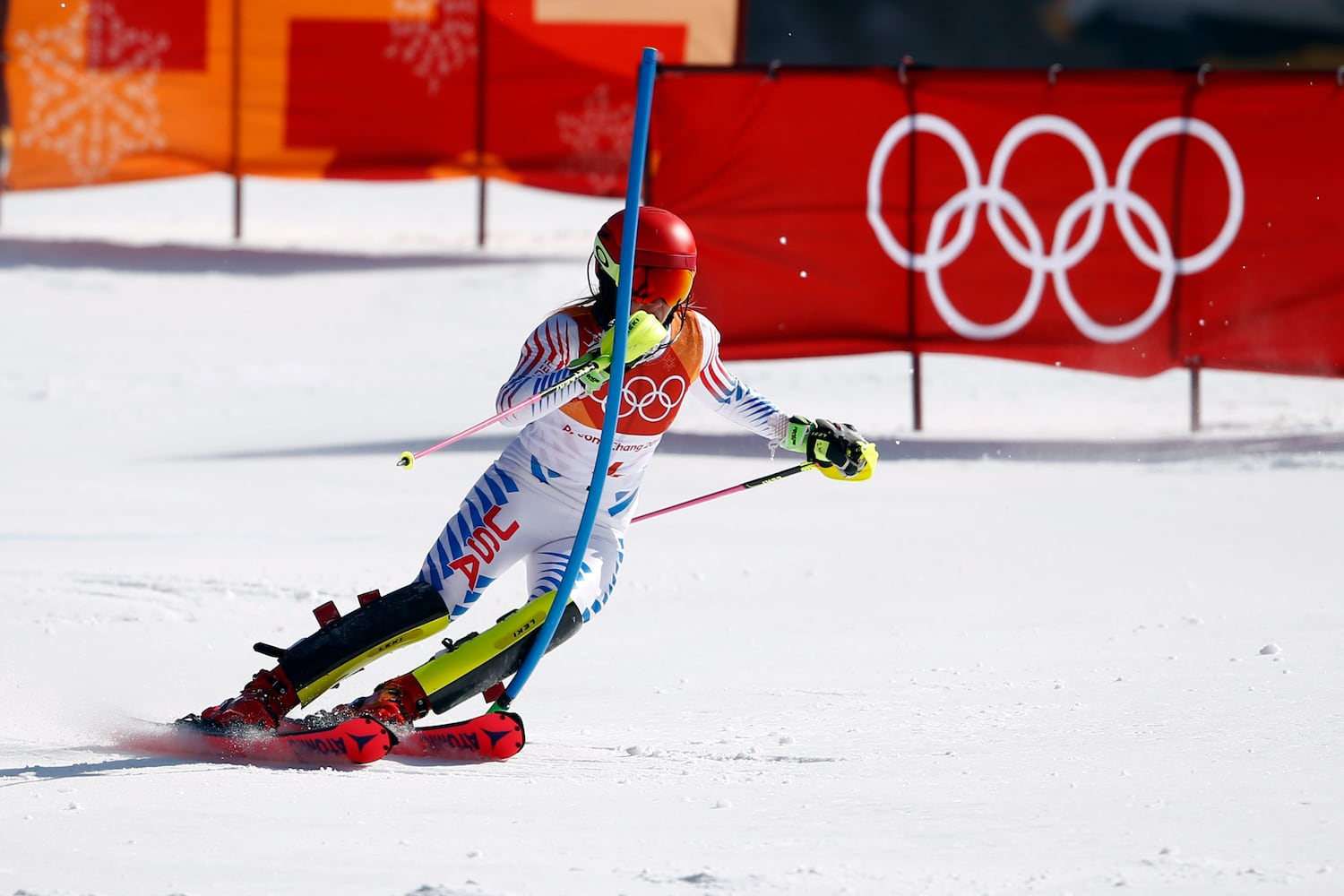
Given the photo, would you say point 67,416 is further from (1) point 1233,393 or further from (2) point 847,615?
(1) point 1233,393

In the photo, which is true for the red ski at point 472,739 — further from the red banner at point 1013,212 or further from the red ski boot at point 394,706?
the red banner at point 1013,212

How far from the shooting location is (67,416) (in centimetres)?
1076

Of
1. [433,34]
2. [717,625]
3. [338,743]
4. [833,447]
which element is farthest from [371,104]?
[338,743]

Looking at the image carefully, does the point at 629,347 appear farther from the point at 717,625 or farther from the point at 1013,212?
the point at 1013,212

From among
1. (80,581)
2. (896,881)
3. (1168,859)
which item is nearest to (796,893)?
(896,881)

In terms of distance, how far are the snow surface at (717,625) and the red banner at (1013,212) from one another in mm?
707

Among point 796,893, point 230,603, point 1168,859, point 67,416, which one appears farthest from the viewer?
point 67,416

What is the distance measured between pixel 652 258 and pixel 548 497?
71 cm

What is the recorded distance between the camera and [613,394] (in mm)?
4531

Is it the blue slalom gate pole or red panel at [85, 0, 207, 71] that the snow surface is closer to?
the blue slalom gate pole

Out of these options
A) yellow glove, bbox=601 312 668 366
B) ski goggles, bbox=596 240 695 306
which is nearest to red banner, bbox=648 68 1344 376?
ski goggles, bbox=596 240 695 306

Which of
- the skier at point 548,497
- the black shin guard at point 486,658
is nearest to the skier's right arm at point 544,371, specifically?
the skier at point 548,497

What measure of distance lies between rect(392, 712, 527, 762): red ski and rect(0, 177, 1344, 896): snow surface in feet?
0.32

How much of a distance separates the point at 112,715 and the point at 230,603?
1.65m
